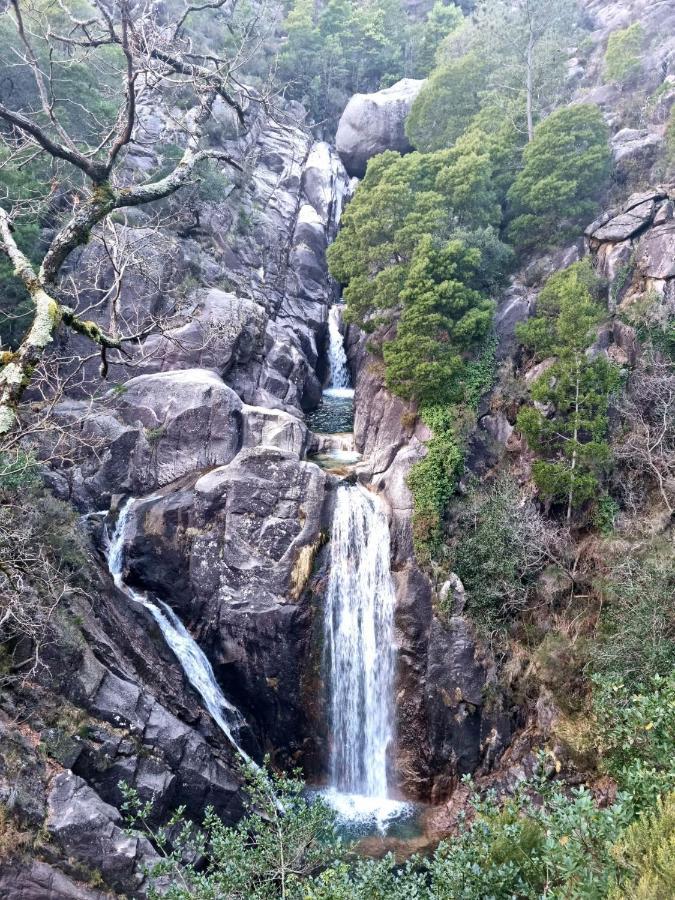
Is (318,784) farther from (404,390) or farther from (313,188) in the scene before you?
(313,188)

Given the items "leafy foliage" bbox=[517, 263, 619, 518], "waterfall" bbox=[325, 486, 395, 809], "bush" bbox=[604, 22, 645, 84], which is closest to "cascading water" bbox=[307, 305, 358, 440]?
"waterfall" bbox=[325, 486, 395, 809]

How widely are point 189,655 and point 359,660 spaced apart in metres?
4.66

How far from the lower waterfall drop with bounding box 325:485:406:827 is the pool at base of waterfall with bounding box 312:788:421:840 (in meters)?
0.06

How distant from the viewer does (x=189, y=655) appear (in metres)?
14.6

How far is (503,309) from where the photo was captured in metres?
19.3

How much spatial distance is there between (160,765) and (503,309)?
17.0 meters

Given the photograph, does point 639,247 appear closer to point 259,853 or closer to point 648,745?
point 648,745

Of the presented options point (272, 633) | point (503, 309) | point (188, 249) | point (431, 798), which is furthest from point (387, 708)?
point (188, 249)

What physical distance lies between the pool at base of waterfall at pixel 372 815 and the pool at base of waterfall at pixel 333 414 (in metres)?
12.8

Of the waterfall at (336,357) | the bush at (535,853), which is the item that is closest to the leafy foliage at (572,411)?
the bush at (535,853)

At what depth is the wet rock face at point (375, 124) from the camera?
3338 centimetres

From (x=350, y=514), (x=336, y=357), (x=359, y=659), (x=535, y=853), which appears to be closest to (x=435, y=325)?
(x=350, y=514)

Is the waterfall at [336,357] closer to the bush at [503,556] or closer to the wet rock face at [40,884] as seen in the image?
the bush at [503,556]

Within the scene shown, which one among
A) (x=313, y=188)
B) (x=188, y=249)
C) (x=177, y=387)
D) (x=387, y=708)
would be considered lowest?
(x=387, y=708)
